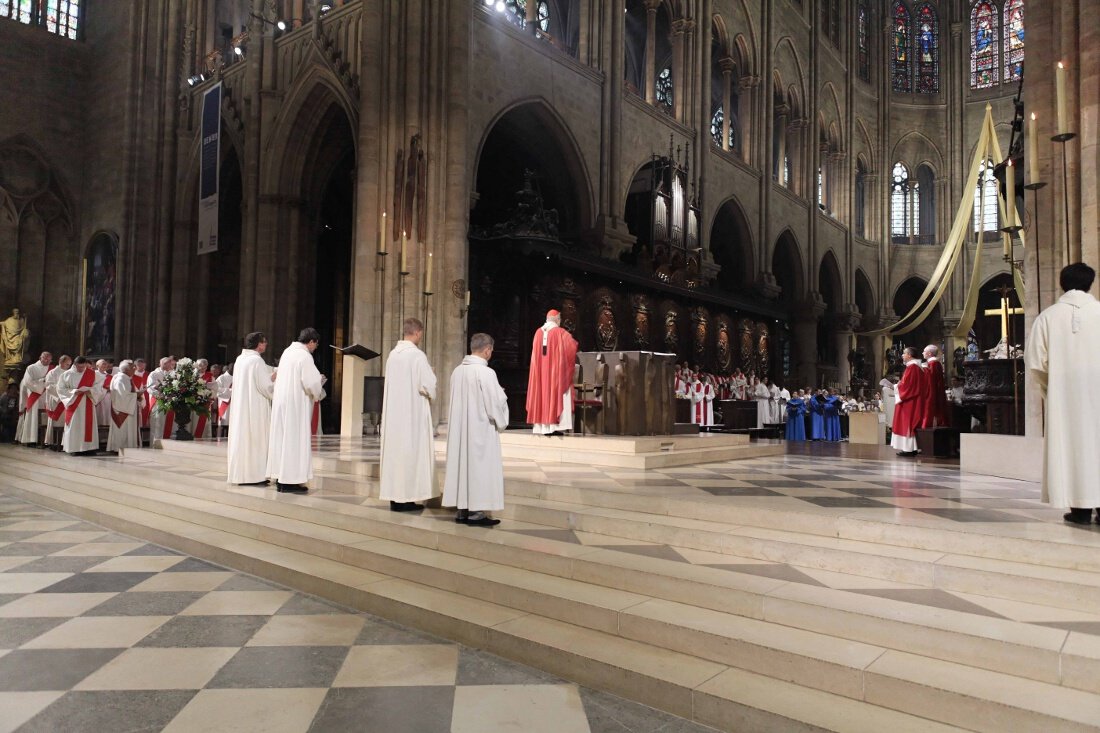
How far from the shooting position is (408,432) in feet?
20.4

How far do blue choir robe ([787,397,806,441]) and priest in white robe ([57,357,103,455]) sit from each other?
14.8 m

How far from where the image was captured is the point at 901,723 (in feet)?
9.41

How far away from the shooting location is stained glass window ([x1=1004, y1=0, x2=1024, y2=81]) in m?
32.5

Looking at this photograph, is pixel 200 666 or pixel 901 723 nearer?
pixel 901 723

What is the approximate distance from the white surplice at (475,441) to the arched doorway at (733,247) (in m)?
20.0

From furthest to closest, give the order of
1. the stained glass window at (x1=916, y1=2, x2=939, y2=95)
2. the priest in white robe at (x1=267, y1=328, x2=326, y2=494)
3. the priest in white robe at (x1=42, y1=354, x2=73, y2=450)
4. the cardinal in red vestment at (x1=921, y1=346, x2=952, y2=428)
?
the stained glass window at (x1=916, y1=2, x2=939, y2=95)
the priest in white robe at (x1=42, y1=354, x2=73, y2=450)
the cardinal in red vestment at (x1=921, y1=346, x2=952, y2=428)
the priest in white robe at (x1=267, y1=328, x2=326, y2=494)

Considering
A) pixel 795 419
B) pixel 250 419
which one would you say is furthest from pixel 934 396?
pixel 250 419

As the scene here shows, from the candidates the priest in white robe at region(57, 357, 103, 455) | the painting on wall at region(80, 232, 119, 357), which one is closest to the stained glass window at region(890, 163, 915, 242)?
the painting on wall at region(80, 232, 119, 357)

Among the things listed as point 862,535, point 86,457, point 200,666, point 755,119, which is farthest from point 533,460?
point 755,119

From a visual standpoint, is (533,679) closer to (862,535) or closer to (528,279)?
(862,535)

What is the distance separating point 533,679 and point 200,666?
5.24 feet

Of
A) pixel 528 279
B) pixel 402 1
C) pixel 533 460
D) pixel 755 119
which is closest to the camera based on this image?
pixel 533 460

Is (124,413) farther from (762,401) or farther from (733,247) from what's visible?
(733,247)

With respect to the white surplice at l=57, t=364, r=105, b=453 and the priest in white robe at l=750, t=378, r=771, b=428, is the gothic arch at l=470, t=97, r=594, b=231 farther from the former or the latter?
the white surplice at l=57, t=364, r=105, b=453
